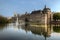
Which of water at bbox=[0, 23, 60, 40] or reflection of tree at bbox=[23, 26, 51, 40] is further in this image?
reflection of tree at bbox=[23, 26, 51, 40]

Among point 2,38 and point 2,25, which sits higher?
point 2,25

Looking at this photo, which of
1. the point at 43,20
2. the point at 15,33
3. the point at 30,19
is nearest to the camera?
the point at 15,33

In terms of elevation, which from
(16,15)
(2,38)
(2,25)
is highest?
(16,15)

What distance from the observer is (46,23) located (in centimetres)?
659

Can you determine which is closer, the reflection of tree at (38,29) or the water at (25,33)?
the water at (25,33)

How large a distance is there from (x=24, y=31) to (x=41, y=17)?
58.6 inches

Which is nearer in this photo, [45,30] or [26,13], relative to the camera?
[26,13]

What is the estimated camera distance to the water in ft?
17.2

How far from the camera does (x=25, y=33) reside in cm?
575

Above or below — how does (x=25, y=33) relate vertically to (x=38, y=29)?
below

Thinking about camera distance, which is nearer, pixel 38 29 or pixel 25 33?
pixel 25 33

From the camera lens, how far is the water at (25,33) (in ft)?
17.2

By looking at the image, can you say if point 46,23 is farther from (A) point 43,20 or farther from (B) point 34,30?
(B) point 34,30

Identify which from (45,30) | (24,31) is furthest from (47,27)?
(24,31)
